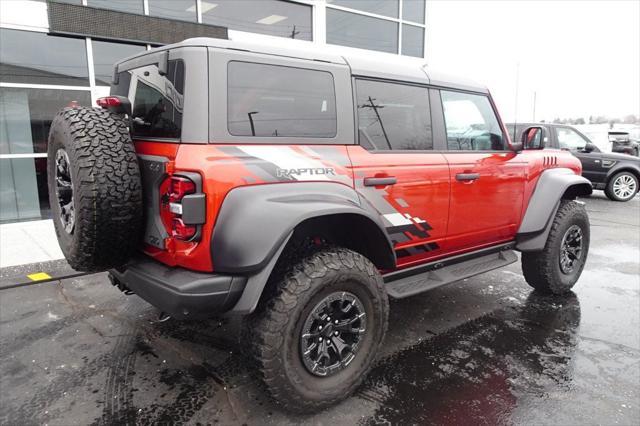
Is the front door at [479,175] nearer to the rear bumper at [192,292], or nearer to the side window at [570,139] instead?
the rear bumper at [192,292]

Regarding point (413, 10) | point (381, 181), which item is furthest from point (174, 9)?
point (381, 181)

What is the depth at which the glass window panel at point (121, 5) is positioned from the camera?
759 cm

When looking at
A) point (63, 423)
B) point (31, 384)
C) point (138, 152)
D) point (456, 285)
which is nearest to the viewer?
point (63, 423)

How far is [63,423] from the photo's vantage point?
2416 mm

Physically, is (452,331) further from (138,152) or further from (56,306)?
(56,306)

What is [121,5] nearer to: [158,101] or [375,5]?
[375,5]

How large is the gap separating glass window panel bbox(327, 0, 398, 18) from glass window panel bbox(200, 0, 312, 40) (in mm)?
1038

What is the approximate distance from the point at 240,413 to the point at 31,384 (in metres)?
1.42

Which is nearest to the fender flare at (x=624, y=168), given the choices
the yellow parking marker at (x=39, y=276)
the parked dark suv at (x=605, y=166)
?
the parked dark suv at (x=605, y=166)

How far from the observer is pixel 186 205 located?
7.03 feet

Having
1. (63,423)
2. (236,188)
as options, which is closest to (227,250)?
(236,188)

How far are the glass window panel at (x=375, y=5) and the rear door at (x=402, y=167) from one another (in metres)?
8.60

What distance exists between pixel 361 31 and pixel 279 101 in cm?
968

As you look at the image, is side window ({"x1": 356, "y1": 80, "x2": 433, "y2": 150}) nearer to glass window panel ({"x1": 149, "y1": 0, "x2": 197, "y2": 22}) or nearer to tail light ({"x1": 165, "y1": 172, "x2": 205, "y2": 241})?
tail light ({"x1": 165, "y1": 172, "x2": 205, "y2": 241})
